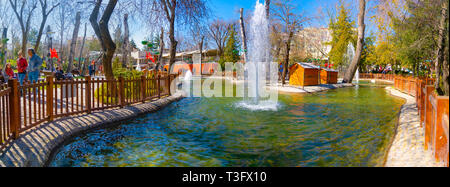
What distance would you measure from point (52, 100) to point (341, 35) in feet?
146

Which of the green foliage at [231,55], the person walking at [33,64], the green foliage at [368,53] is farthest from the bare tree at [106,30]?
the green foliage at [368,53]

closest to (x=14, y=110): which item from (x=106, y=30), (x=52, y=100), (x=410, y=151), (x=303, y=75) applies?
(x=52, y=100)

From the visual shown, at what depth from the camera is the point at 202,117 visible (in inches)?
366

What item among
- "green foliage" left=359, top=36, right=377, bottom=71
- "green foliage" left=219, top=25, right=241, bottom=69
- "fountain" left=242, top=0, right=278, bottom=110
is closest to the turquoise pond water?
"fountain" left=242, top=0, right=278, bottom=110

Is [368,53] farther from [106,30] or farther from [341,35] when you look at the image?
[106,30]

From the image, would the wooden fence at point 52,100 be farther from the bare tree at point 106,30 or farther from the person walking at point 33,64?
the bare tree at point 106,30

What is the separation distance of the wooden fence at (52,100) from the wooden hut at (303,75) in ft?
32.0

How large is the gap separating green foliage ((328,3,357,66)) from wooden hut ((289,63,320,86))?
2422 cm

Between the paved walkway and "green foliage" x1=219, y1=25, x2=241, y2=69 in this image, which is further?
"green foliage" x1=219, y1=25, x2=241, y2=69

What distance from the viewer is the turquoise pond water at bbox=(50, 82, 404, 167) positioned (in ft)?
16.4

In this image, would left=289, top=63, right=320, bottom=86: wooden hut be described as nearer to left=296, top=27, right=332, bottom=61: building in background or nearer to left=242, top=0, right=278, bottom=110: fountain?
left=242, top=0, right=278, bottom=110: fountain
